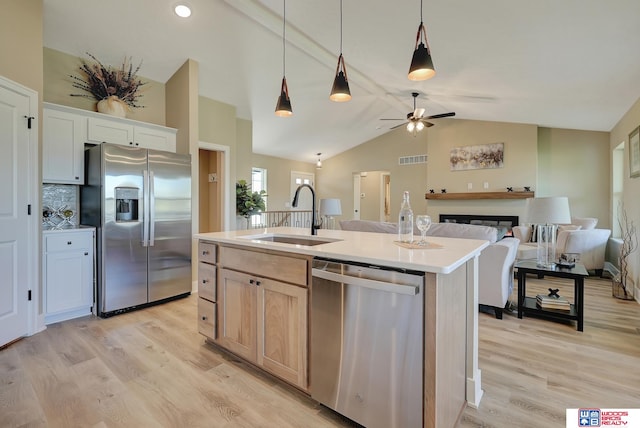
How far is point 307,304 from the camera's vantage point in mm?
1737

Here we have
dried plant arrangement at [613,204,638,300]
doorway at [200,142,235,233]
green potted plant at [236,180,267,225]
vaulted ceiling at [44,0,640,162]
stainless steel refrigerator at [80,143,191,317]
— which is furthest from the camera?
green potted plant at [236,180,267,225]

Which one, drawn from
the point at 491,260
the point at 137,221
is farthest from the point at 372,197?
the point at 137,221

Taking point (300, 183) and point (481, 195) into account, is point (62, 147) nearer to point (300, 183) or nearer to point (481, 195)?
point (300, 183)

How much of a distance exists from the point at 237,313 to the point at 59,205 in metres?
2.68

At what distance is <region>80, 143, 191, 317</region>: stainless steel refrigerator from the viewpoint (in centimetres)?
316

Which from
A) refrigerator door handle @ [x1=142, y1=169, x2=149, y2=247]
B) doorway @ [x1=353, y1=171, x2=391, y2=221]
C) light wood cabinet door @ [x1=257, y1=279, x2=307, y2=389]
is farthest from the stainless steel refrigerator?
doorway @ [x1=353, y1=171, x2=391, y2=221]

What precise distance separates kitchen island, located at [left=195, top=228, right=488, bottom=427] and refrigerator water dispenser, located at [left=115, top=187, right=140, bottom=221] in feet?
→ 4.71

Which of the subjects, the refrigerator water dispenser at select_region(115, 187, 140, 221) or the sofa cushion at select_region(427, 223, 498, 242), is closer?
the sofa cushion at select_region(427, 223, 498, 242)

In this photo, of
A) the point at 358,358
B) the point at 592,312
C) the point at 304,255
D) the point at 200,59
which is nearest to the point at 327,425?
the point at 358,358

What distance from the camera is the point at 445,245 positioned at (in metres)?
1.81

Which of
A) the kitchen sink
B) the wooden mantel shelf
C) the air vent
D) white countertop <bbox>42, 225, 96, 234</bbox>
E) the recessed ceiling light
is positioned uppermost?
the recessed ceiling light

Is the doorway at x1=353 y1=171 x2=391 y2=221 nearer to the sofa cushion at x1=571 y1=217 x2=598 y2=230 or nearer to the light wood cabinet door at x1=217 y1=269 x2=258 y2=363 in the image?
the sofa cushion at x1=571 y1=217 x2=598 y2=230

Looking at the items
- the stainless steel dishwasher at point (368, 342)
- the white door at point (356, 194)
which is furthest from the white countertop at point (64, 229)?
the white door at point (356, 194)

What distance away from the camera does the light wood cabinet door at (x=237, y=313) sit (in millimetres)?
2062
